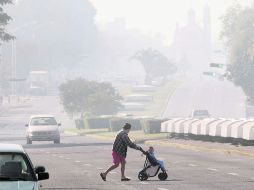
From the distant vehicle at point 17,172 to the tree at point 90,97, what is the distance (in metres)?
116

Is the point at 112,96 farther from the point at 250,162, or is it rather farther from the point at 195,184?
the point at 195,184

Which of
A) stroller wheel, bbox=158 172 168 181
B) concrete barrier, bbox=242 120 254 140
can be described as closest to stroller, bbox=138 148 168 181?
stroller wheel, bbox=158 172 168 181

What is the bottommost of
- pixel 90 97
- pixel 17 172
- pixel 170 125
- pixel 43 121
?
pixel 170 125

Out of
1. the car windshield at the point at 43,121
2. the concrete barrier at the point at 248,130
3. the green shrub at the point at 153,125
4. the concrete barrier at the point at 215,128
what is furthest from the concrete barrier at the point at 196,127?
the green shrub at the point at 153,125

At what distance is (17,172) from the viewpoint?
14891mm

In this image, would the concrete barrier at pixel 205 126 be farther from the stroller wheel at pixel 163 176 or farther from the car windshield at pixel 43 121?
the stroller wheel at pixel 163 176

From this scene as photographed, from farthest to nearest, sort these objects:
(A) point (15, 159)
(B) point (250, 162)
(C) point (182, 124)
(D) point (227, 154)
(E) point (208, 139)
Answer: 1. (C) point (182, 124)
2. (E) point (208, 139)
3. (D) point (227, 154)
4. (B) point (250, 162)
5. (A) point (15, 159)

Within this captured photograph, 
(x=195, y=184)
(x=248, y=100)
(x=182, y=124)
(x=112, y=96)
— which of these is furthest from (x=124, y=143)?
(x=248, y=100)

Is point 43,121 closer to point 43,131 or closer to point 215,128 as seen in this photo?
point 43,131

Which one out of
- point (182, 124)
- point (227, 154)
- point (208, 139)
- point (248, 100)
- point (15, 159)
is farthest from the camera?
point (248, 100)

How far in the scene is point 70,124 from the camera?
150 metres

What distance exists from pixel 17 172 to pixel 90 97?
117900mm

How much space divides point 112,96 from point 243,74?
29346 millimetres

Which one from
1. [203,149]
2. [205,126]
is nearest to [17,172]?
[203,149]
